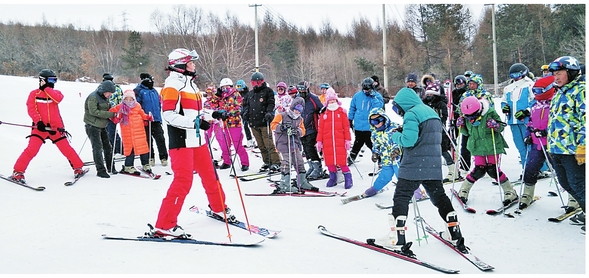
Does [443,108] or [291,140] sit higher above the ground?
[443,108]

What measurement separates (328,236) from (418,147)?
4.15ft

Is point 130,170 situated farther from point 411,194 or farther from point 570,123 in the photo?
point 570,123

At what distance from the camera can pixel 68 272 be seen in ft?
10.6

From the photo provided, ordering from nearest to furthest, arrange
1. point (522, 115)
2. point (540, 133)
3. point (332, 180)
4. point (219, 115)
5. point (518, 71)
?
point (219, 115) → point (540, 133) → point (522, 115) → point (518, 71) → point (332, 180)

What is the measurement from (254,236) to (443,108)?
16.2ft

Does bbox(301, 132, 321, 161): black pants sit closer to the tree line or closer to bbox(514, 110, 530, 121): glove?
bbox(514, 110, 530, 121): glove

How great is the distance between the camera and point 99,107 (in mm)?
7242

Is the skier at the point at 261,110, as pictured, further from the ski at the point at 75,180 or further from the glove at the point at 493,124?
the glove at the point at 493,124

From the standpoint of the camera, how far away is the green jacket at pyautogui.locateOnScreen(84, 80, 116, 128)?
23.4 ft

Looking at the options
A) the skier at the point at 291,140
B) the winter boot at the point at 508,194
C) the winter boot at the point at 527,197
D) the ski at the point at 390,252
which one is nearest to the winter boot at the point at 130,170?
the skier at the point at 291,140

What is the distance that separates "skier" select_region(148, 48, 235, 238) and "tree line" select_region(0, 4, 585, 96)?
82.6 feet

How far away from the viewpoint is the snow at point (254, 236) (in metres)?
3.39

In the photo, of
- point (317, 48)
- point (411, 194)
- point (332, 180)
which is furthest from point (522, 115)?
point (317, 48)

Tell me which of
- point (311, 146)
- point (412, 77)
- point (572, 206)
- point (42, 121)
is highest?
point (412, 77)
